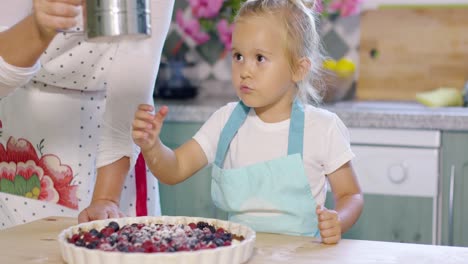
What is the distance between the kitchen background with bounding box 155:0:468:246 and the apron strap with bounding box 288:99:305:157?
892 mm

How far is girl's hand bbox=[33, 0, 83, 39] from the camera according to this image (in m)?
1.18

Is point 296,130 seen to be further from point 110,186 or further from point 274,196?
point 110,186

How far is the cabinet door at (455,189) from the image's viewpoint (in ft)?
8.00

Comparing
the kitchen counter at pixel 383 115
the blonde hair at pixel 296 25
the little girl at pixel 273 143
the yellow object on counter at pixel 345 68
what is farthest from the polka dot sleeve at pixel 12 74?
the yellow object on counter at pixel 345 68

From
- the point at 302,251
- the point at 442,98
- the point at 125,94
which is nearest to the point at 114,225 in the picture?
the point at 302,251

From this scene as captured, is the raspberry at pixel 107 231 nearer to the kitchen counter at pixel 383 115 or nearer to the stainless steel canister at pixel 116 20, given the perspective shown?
the stainless steel canister at pixel 116 20

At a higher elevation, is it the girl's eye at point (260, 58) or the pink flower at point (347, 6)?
the pink flower at point (347, 6)

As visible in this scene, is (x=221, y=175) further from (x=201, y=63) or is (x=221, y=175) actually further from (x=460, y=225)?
(x=201, y=63)

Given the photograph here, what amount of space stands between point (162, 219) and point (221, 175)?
28 cm

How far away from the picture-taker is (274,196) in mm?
1551

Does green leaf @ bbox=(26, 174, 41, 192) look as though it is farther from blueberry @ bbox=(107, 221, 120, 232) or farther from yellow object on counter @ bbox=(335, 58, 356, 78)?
yellow object on counter @ bbox=(335, 58, 356, 78)

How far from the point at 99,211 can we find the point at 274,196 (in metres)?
0.33

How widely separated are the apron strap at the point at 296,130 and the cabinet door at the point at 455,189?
0.96 meters

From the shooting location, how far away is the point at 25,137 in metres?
1.80
